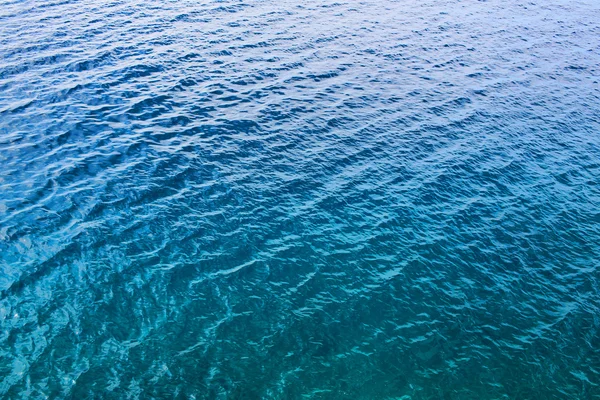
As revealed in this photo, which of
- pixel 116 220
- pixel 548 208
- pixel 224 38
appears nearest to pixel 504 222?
pixel 548 208

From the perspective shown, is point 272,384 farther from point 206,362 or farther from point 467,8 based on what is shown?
point 467,8

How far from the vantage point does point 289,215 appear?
3684 centimetres

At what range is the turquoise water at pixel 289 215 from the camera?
27.1 m

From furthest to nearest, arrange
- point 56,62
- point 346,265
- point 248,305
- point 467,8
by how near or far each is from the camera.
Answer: point 467,8 < point 56,62 < point 346,265 < point 248,305

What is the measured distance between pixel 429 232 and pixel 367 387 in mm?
14116

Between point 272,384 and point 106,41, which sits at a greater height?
point 106,41

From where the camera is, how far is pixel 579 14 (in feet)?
263

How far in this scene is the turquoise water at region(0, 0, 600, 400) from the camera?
27.1 meters

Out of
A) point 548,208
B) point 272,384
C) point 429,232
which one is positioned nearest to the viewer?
point 272,384

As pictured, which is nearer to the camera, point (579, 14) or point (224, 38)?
point (224, 38)

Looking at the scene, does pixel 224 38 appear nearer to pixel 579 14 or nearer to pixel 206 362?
pixel 206 362

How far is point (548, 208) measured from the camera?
39.3 meters

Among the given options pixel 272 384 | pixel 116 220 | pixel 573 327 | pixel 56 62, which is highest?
pixel 56 62

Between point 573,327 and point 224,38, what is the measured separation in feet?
166
